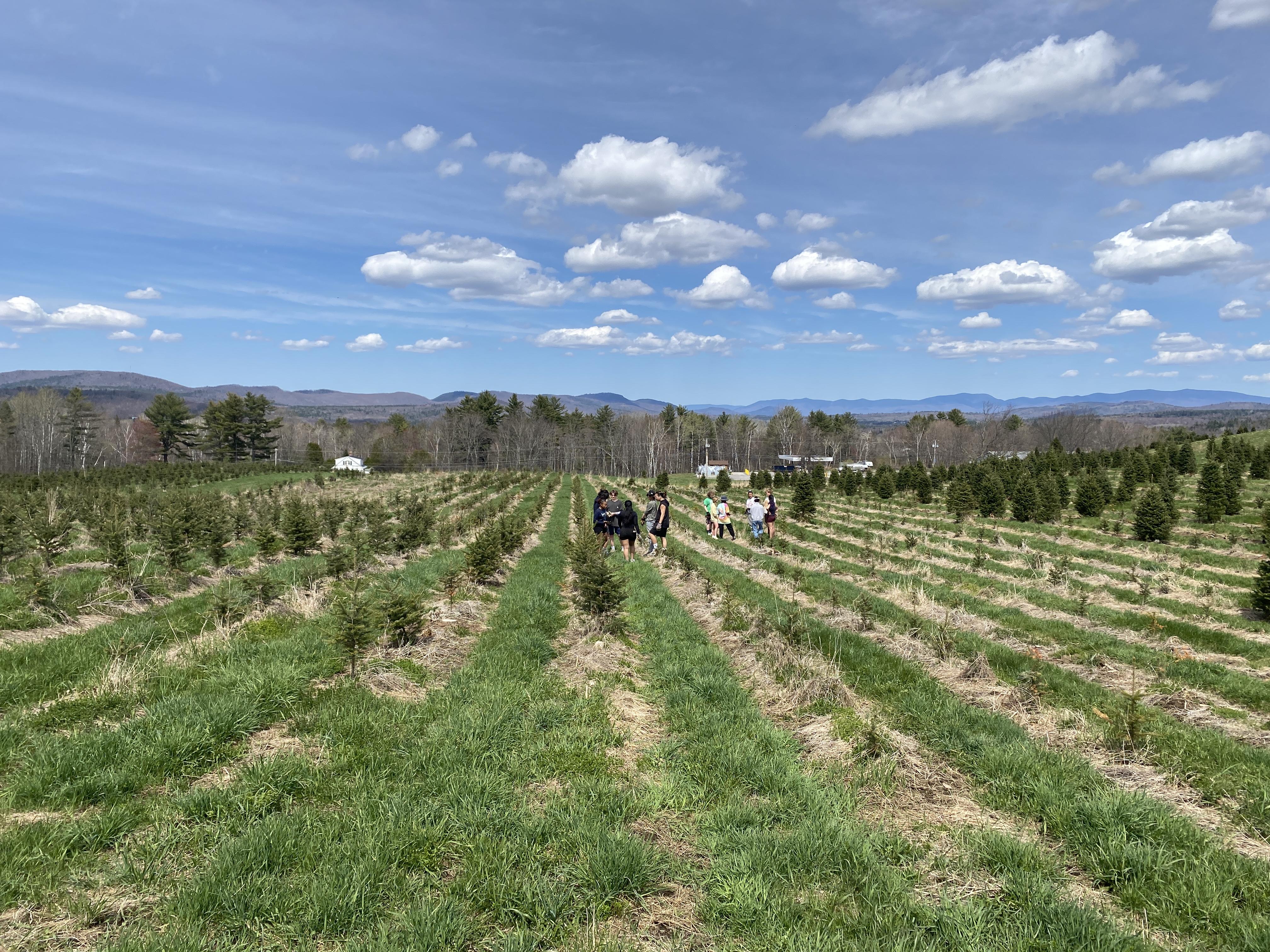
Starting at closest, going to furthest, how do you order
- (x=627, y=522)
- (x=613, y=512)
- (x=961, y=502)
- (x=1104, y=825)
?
1. (x=1104, y=825)
2. (x=613, y=512)
3. (x=627, y=522)
4. (x=961, y=502)

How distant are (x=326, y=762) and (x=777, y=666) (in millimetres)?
5361

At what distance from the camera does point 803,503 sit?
92.6 ft

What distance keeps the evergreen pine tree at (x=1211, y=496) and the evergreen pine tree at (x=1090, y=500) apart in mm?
3105

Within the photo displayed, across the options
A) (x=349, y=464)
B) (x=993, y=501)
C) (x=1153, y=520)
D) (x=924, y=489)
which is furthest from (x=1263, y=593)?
(x=349, y=464)

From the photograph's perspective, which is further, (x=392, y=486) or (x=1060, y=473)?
(x=392, y=486)

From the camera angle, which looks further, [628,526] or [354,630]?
[628,526]

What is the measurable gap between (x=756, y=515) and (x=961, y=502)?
12623 mm

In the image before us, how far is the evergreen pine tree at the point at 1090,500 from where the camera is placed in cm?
2620

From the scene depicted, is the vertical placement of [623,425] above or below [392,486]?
above

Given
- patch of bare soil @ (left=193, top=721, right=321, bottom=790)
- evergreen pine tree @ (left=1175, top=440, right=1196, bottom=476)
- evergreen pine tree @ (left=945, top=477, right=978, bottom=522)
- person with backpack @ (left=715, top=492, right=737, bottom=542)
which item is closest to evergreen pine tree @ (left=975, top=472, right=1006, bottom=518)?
evergreen pine tree @ (left=945, top=477, right=978, bottom=522)

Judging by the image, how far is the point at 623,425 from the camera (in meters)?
109

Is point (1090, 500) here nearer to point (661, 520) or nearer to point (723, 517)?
point (723, 517)

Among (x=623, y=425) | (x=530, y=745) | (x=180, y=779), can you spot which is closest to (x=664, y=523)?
(x=530, y=745)

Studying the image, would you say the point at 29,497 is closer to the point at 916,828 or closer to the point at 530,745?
the point at 530,745
